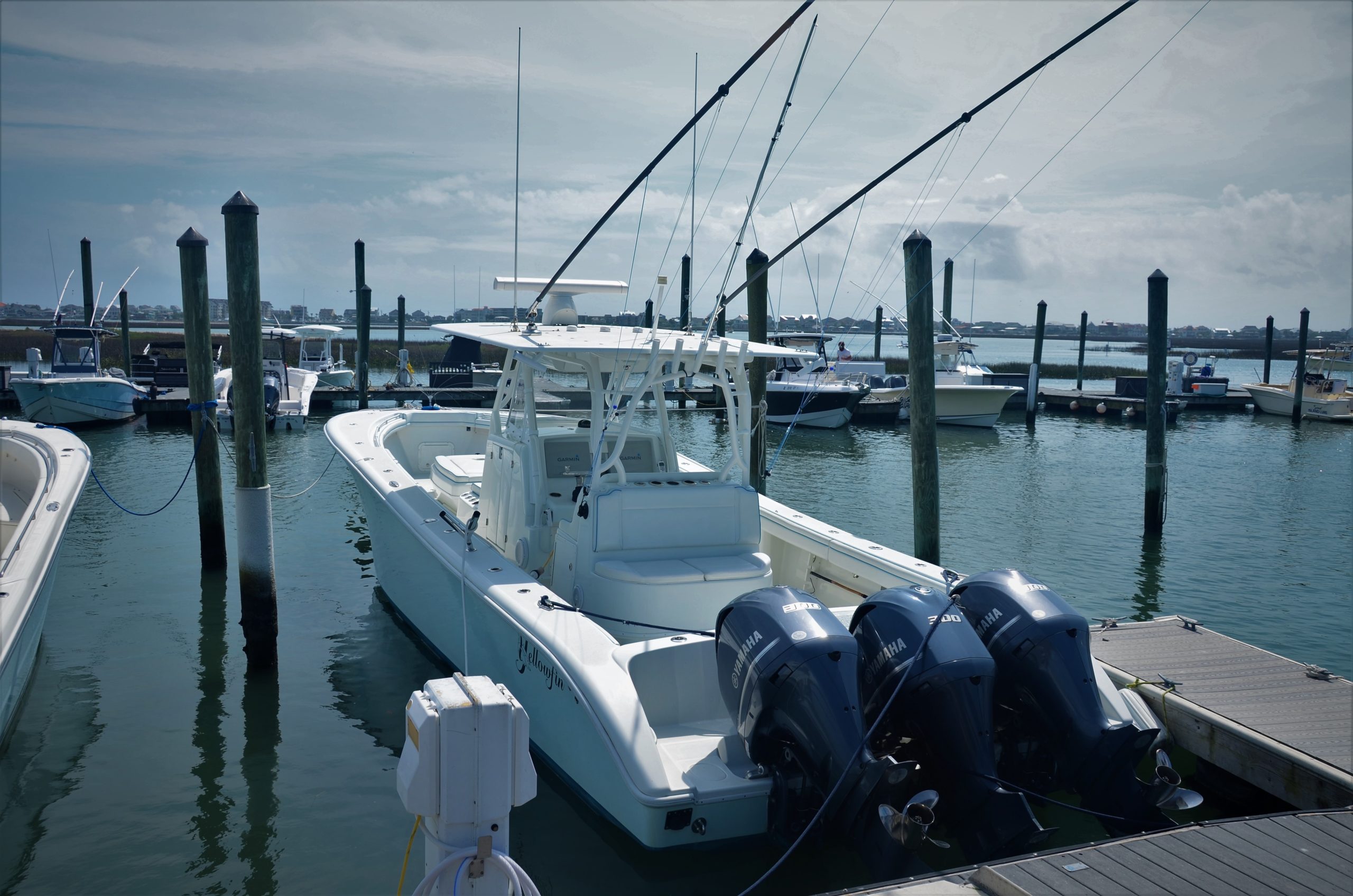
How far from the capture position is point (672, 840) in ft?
13.2

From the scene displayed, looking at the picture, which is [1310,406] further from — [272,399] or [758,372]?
[272,399]

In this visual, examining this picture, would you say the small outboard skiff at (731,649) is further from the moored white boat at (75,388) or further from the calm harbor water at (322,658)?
the moored white boat at (75,388)

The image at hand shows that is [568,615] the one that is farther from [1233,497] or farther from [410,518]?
[1233,497]

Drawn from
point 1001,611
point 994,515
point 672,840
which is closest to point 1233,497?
point 994,515

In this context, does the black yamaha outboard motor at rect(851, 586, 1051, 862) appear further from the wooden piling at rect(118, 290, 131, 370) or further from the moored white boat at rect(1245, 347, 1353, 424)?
the moored white boat at rect(1245, 347, 1353, 424)

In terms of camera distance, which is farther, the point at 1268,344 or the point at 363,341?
the point at 1268,344

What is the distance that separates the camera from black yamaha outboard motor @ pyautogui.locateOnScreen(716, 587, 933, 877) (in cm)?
377

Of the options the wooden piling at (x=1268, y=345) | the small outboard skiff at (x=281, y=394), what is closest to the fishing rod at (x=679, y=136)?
the small outboard skiff at (x=281, y=394)

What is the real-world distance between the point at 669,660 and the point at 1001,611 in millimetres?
1693

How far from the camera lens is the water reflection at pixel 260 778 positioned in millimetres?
4762

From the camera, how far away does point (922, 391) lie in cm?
820

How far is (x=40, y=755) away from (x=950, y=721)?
5.54 meters

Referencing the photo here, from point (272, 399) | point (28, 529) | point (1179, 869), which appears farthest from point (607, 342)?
point (272, 399)

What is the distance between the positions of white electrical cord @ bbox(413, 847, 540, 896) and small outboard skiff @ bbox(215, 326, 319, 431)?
1938cm
